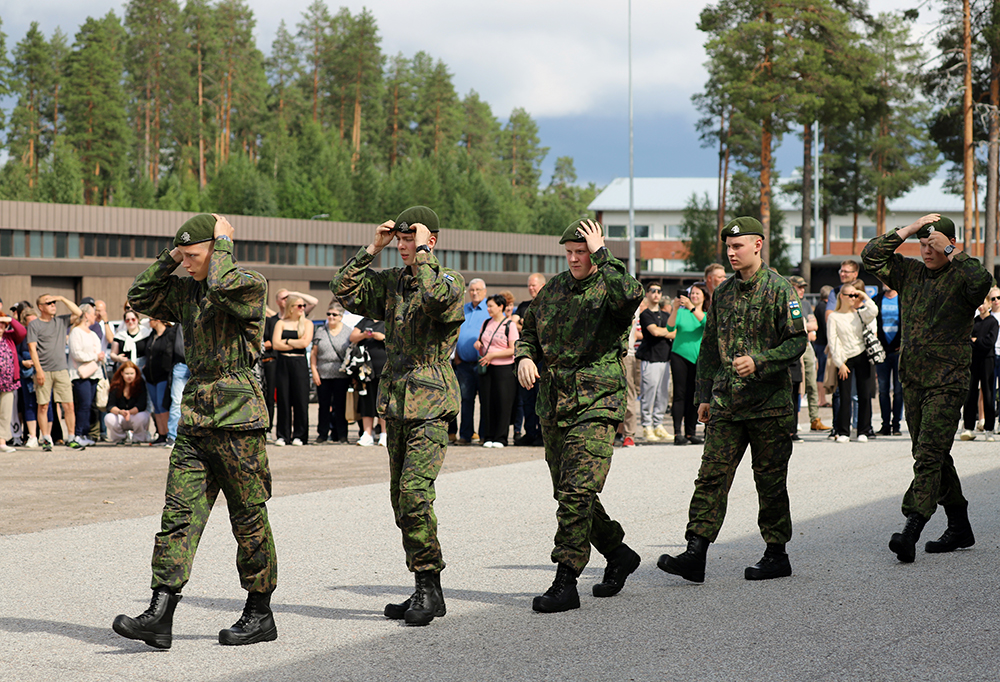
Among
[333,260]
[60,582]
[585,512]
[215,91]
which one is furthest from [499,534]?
[215,91]

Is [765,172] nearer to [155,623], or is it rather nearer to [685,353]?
[685,353]

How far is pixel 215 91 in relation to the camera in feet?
282

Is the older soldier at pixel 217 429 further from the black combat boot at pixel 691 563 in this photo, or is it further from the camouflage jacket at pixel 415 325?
the black combat boot at pixel 691 563

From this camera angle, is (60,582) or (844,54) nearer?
(60,582)

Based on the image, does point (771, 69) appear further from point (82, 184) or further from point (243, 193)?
point (82, 184)

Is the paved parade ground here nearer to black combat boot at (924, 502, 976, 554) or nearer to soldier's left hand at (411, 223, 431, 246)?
black combat boot at (924, 502, 976, 554)

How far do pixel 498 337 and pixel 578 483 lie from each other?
27.1ft

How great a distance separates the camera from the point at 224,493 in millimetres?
5445

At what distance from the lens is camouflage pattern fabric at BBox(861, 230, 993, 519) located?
712 cm

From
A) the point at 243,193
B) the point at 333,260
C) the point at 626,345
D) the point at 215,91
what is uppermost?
the point at 215,91

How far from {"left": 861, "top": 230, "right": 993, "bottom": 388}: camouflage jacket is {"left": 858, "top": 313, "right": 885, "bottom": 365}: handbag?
6745mm

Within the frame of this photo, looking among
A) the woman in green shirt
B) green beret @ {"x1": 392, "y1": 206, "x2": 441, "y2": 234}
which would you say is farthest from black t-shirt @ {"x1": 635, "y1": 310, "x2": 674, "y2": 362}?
green beret @ {"x1": 392, "y1": 206, "x2": 441, "y2": 234}

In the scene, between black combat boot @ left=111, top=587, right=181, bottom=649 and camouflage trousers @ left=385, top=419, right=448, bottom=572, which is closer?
black combat boot @ left=111, top=587, right=181, bottom=649

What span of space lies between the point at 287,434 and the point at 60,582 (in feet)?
26.9
